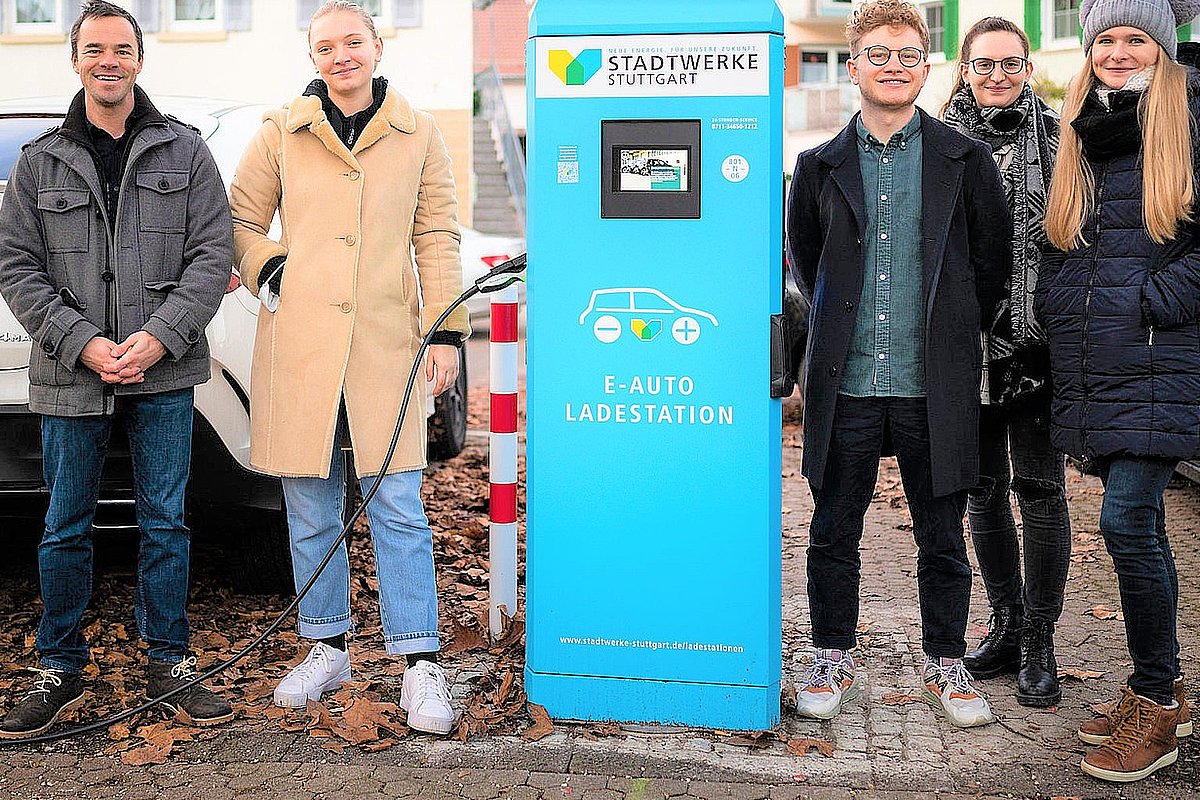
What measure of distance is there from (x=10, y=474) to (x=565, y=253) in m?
1.96

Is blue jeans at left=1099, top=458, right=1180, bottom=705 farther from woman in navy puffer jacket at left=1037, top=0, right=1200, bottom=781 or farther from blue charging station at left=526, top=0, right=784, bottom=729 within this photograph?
blue charging station at left=526, top=0, right=784, bottom=729

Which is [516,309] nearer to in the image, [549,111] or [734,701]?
[549,111]

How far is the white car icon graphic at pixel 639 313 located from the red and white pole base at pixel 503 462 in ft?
3.33

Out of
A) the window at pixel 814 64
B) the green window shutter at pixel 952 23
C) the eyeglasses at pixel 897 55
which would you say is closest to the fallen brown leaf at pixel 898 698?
the eyeglasses at pixel 897 55

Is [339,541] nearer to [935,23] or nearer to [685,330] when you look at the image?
[685,330]

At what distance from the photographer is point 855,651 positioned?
4.86 m

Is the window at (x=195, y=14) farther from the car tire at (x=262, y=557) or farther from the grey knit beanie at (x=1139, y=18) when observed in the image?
the grey knit beanie at (x=1139, y=18)

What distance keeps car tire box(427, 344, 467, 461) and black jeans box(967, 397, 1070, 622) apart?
419cm

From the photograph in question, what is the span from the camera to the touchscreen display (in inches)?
153

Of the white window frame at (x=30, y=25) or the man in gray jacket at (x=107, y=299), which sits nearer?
the man in gray jacket at (x=107, y=299)

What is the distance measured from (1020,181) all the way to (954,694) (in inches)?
61.1

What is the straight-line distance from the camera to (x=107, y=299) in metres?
4.01

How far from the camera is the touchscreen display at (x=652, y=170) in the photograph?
153 inches

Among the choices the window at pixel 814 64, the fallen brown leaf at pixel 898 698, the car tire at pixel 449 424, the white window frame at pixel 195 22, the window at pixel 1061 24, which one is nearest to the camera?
the fallen brown leaf at pixel 898 698
